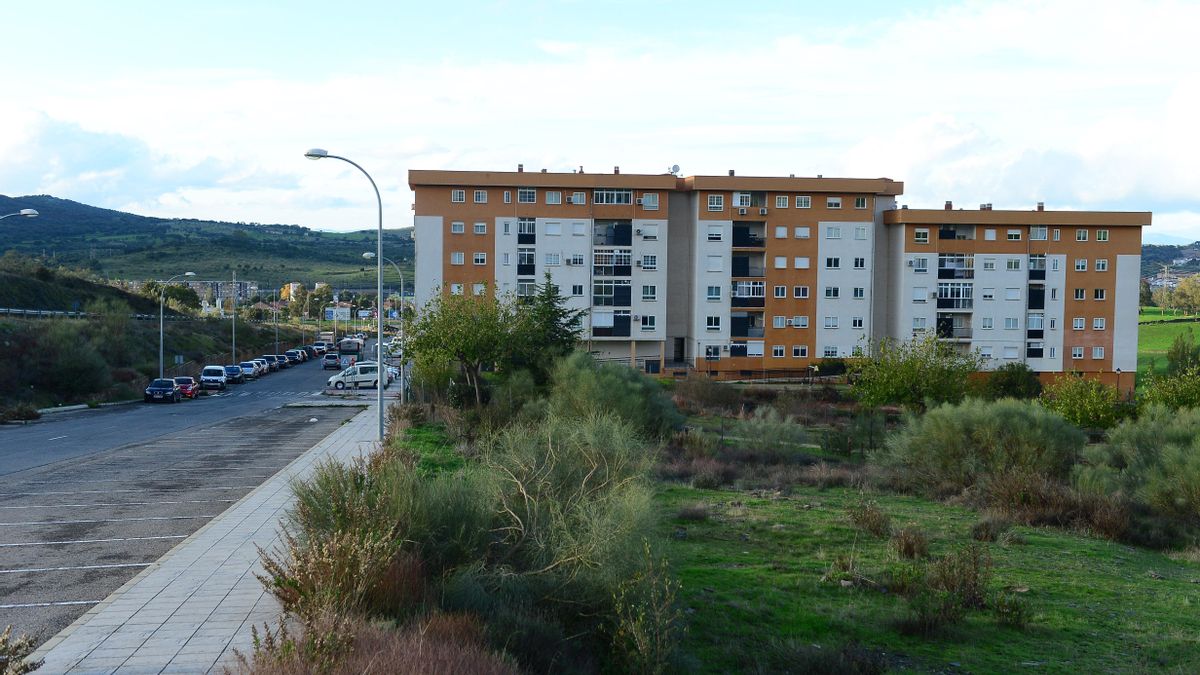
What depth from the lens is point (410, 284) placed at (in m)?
164

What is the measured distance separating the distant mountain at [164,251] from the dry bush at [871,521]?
11930 centimetres

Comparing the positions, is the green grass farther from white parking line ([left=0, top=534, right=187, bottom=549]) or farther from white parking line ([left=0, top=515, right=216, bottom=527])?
white parking line ([left=0, top=515, right=216, bottom=527])

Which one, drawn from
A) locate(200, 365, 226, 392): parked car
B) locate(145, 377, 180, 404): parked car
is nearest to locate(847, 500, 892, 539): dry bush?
locate(145, 377, 180, 404): parked car

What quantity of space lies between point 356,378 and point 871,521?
4161 centimetres

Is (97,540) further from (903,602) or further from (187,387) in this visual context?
(187,387)

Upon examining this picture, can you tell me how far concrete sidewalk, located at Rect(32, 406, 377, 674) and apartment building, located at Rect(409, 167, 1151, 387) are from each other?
40494 millimetres

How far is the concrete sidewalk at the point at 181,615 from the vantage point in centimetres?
793

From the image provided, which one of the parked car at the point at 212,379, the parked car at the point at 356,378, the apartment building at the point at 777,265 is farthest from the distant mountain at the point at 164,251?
the apartment building at the point at 777,265

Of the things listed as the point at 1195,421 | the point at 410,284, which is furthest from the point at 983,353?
the point at 410,284

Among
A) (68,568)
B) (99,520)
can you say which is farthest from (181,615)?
(99,520)

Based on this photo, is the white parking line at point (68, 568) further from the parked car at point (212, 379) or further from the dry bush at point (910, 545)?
the parked car at point (212, 379)

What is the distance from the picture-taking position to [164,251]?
13938cm

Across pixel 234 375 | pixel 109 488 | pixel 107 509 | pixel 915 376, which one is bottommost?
pixel 234 375

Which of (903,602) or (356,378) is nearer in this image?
(903,602)
